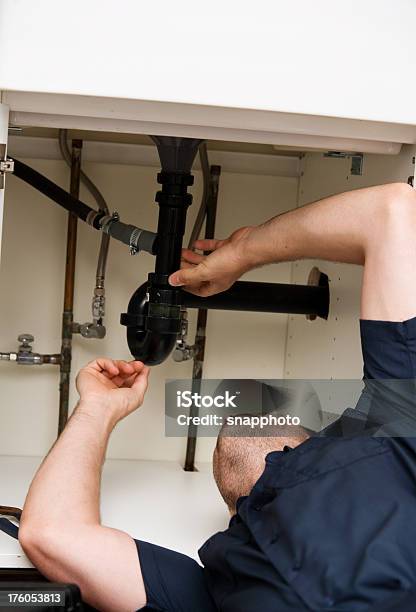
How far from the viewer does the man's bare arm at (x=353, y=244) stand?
1.22m

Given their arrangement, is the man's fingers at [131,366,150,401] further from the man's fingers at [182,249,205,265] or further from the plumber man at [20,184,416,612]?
A: the man's fingers at [182,249,205,265]

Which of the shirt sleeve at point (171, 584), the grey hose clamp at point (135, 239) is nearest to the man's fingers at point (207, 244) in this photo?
the grey hose clamp at point (135, 239)

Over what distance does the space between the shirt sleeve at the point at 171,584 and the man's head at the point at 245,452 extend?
177 mm

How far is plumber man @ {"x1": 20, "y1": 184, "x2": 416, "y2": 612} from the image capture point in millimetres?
1030

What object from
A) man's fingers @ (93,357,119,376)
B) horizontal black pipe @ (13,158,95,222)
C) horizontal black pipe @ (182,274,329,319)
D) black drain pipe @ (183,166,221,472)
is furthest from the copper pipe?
man's fingers @ (93,357,119,376)

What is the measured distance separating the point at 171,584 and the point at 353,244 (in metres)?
0.57

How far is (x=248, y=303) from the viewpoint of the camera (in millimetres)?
1728

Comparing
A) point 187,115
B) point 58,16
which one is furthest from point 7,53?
point 187,115

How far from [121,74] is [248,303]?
0.67m

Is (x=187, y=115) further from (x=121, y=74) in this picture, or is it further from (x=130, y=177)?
(x=130, y=177)

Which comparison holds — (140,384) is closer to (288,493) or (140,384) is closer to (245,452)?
(245,452)

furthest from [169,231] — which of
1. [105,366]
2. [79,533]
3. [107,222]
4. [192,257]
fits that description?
Result: [79,533]

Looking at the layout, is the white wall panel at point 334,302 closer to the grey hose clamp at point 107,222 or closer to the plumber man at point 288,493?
the plumber man at point 288,493

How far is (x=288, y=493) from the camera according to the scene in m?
1.10
